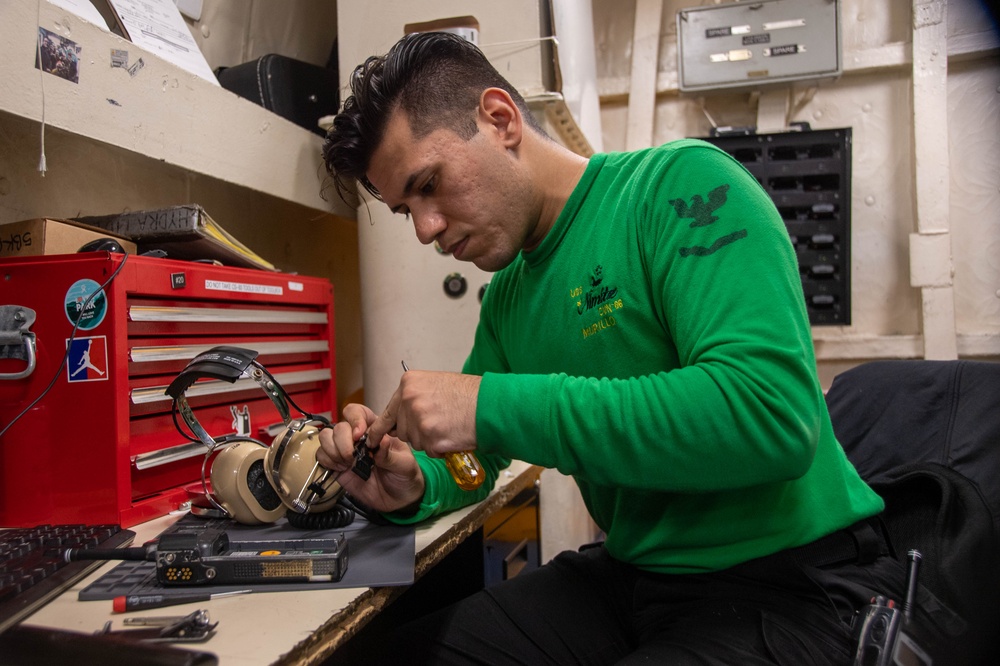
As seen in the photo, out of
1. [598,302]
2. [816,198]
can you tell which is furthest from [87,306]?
[816,198]

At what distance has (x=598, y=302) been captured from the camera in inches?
32.6

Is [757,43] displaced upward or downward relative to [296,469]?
upward

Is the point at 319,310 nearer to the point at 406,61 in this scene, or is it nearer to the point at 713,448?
the point at 406,61

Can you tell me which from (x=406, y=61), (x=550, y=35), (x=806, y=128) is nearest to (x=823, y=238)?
(x=806, y=128)

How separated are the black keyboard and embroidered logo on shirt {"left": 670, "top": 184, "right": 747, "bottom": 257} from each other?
722mm

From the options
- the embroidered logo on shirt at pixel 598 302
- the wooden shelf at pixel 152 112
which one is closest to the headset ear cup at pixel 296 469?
the embroidered logo on shirt at pixel 598 302

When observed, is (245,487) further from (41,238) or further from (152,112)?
(152,112)

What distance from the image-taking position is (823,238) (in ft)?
6.55

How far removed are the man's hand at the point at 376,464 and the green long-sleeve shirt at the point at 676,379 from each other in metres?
0.04

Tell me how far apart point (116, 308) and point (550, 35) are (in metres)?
1.09

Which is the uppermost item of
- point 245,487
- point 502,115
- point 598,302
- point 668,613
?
point 502,115

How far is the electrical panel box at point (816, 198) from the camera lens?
1992 mm

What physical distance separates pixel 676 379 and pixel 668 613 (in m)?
0.31

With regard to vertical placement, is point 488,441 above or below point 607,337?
below
